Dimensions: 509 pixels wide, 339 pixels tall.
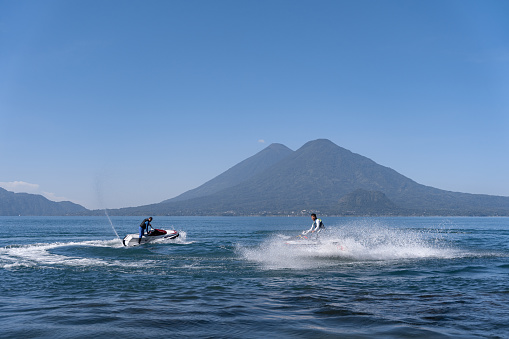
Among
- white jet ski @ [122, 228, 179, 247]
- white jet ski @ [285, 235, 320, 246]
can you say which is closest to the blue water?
white jet ski @ [285, 235, 320, 246]

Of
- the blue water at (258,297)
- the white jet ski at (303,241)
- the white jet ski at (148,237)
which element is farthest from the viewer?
the white jet ski at (148,237)

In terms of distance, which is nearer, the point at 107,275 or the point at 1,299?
the point at 1,299

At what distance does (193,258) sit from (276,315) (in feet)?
52.3

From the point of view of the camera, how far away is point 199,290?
15141mm

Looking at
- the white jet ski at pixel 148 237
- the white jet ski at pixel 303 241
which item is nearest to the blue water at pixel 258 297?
the white jet ski at pixel 303 241

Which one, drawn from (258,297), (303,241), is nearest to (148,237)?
(303,241)

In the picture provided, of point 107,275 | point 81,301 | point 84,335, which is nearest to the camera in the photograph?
point 84,335

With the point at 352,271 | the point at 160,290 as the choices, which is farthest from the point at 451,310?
the point at 160,290

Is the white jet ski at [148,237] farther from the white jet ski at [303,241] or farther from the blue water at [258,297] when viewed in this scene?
the white jet ski at [303,241]

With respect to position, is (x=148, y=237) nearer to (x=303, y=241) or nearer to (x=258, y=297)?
(x=303, y=241)

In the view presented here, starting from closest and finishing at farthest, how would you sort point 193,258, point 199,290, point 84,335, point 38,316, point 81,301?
point 84,335 < point 38,316 < point 81,301 < point 199,290 < point 193,258

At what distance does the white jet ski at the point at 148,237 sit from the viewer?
3588 cm

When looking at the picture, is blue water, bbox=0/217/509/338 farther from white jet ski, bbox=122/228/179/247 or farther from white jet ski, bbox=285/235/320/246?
white jet ski, bbox=122/228/179/247

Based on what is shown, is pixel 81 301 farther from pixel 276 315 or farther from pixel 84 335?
pixel 276 315
